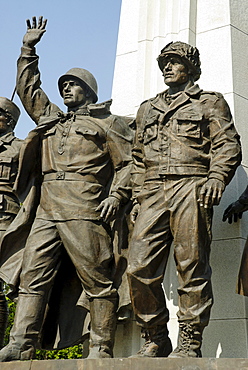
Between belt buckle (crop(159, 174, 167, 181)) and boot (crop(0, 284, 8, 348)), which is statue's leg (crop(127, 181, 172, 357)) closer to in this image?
belt buckle (crop(159, 174, 167, 181))

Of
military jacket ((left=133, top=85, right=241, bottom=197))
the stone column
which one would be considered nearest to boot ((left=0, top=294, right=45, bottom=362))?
the stone column

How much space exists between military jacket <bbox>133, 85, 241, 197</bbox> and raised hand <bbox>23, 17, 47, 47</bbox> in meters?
1.81

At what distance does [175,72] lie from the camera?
7527 millimetres

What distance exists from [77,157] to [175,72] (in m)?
1.46

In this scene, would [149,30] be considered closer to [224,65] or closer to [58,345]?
[224,65]

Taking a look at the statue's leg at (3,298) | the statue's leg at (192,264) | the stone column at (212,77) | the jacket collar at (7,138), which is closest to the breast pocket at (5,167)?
the jacket collar at (7,138)

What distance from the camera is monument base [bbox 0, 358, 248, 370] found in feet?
20.3

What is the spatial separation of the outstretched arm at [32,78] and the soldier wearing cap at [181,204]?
1632mm

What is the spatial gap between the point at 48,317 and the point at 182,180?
2.37m

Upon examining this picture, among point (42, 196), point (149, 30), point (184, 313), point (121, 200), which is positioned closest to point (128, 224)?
point (121, 200)

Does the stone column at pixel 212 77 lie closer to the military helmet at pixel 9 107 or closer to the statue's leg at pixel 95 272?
the statue's leg at pixel 95 272

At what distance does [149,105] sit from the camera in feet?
25.1

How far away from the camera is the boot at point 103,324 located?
7.25 metres

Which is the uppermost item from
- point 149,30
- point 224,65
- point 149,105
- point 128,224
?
point 149,30
